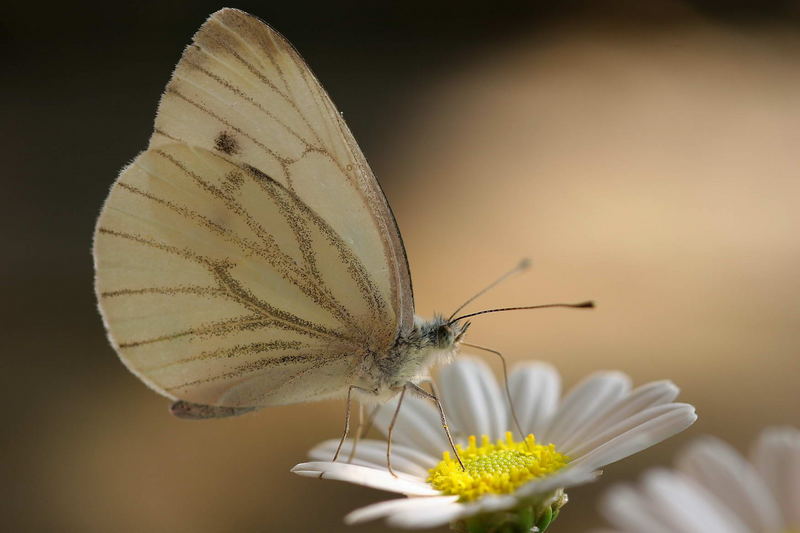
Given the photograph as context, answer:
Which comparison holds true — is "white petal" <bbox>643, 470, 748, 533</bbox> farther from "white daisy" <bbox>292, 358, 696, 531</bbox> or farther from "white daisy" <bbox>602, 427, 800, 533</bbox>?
"white daisy" <bbox>292, 358, 696, 531</bbox>

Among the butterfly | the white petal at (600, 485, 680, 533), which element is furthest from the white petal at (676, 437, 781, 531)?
the butterfly

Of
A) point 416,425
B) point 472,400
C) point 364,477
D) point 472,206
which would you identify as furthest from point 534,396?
point 472,206

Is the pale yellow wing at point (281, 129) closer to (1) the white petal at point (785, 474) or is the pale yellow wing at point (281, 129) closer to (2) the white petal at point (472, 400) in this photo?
(2) the white petal at point (472, 400)

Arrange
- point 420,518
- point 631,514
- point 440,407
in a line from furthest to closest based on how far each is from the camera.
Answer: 1. point 440,407
2. point 420,518
3. point 631,514

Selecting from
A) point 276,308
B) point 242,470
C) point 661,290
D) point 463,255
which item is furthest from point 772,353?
point 276,308

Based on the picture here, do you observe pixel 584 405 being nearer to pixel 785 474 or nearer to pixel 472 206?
pixel 785 474

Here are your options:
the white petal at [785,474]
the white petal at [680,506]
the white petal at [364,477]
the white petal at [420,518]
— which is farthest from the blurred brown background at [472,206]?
the white petal at [680,506]

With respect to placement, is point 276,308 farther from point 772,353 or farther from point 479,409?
point 772,353
